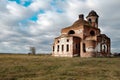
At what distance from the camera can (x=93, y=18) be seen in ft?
179

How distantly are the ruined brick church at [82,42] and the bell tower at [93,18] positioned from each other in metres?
1.57

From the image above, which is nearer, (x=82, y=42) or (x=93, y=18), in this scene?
(x=82, y=42)

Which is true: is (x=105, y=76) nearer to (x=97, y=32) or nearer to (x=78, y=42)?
(x=78, y=42)

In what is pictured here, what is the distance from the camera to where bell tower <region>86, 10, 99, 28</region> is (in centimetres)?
5450

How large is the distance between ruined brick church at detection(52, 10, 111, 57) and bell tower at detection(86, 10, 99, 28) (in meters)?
1.57

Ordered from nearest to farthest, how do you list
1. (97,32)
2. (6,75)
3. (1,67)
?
(6,75)
(1,67)
(97,32)

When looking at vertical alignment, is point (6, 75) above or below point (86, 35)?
below

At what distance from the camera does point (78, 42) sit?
48656 millimetres

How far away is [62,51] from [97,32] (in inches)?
423

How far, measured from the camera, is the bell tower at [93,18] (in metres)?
54.5

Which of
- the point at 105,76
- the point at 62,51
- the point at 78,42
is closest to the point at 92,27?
the point at 78,42

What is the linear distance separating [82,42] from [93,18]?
34.7 feet

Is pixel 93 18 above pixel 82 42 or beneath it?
above

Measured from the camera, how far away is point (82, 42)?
47125 millimetres
